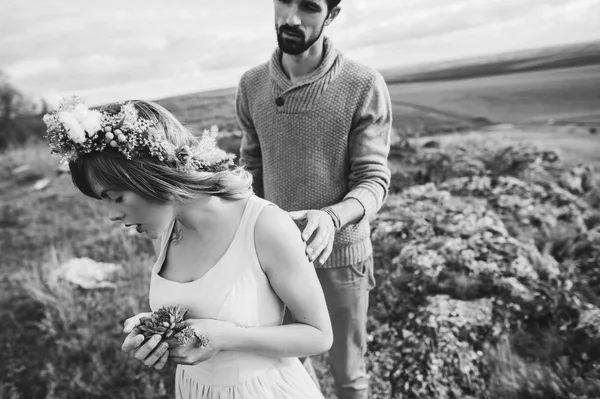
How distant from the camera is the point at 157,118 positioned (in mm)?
1427

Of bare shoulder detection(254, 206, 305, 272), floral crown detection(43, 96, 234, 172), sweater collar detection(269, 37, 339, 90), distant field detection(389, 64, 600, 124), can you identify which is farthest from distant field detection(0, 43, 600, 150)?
bare shoulder detection(254, 206, 305, 272)

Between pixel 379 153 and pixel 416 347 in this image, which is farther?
pixel 416 347

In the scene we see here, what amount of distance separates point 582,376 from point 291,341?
1.93 m

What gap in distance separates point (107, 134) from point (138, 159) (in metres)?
0.10

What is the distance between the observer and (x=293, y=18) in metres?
1.84

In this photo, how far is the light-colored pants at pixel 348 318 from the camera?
6.79ft

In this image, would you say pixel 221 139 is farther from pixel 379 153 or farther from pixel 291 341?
pixel 291 341

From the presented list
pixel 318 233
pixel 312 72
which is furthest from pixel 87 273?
pixel 318 233

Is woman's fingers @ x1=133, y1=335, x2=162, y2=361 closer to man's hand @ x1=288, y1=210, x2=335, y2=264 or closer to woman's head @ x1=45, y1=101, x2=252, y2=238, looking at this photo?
woman's head @ x1=45, y1=101, x2=252, y2=238

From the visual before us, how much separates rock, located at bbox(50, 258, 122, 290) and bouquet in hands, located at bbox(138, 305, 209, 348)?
2.71m

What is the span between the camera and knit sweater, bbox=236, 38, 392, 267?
1896 millimetres

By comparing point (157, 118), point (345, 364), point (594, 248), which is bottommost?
point (594, 248)

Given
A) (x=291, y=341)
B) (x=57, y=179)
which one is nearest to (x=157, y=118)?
(x=291, y=341)

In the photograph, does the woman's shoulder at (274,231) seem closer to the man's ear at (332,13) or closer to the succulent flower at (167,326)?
the succulent flower at (167,326)
